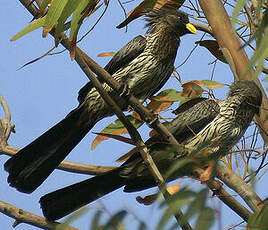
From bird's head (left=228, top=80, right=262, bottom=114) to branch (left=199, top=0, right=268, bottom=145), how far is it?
0.10 metres

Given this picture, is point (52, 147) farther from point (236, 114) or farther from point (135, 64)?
point (236, 114)

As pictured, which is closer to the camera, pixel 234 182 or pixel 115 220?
pixel 115 220

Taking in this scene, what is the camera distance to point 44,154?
9.33ft

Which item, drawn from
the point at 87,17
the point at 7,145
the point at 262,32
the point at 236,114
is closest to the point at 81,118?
the point at 7,145

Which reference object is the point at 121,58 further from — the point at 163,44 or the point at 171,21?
the point at 171,21

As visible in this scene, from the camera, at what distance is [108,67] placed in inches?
127

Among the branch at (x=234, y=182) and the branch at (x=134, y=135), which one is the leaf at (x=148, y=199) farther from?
the branch at (x=234, y=182)

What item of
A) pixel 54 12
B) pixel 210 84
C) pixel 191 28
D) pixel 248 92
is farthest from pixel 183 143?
pixel 54 12

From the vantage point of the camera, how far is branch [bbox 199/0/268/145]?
2.76 metres

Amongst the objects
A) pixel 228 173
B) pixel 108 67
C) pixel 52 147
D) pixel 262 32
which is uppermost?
pixel 108 67

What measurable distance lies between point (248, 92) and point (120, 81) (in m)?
0.75

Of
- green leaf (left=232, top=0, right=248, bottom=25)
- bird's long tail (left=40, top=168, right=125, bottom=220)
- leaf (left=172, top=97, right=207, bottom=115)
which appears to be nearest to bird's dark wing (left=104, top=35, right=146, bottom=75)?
leaf (left=172, top=97, right=207, bottom=115)

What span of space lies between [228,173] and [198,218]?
0.89m

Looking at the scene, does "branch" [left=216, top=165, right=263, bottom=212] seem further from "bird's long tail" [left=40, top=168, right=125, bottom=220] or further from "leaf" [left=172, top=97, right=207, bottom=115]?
"leaf" [left=172, top=97, right=207, bottom=115]
